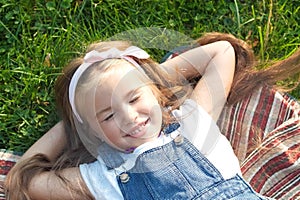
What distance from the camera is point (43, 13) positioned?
283 centimetres

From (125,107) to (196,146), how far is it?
34 centimetres

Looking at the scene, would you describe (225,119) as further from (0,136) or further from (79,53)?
(0,136)

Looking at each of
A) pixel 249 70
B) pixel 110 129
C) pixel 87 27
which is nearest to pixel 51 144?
pixel 110 129

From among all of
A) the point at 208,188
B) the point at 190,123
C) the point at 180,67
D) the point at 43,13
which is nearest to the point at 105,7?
the point at 43,13

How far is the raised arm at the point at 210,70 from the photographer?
2441 millimetres

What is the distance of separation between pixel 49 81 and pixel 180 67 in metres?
0.56

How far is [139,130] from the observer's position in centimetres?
220

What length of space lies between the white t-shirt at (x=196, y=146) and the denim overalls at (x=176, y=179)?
0.07 feet

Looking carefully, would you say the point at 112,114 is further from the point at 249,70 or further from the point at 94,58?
the point at 249,70

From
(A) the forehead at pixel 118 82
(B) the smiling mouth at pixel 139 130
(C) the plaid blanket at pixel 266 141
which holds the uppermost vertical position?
(A) the forehead at pixel 118 82

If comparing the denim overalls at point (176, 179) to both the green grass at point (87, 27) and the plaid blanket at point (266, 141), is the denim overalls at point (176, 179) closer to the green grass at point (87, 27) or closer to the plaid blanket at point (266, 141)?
the plaid blanket at point (266, 141)

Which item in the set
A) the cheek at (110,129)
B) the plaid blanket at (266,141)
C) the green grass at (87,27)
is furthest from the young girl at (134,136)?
the green grass at (87,27)

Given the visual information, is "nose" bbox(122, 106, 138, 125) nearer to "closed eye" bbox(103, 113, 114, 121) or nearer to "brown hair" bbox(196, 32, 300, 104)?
"closed eye" bbox(103, 113, 114, 121)

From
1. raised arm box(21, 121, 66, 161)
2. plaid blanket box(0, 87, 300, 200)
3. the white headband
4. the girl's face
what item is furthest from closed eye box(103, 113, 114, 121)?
plaid blanket box(0, 87, 300, 200)
